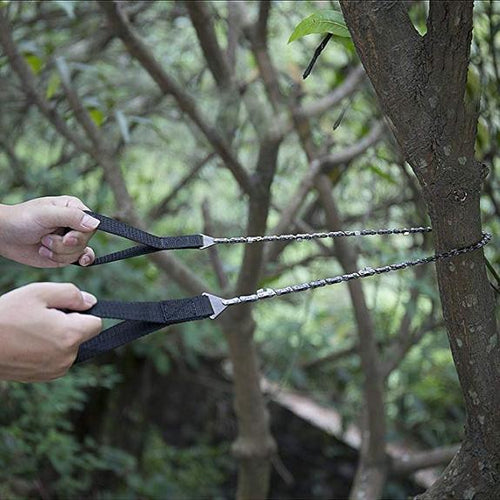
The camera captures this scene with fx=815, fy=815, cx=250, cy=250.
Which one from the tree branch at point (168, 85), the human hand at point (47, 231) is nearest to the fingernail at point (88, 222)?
the human hand at point (47, 231)

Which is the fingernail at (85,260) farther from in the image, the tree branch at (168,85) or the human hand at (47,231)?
the tree branch at (168,85)

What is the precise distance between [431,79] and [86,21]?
159 centimetres

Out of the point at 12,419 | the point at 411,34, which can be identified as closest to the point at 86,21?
the point at 12,419

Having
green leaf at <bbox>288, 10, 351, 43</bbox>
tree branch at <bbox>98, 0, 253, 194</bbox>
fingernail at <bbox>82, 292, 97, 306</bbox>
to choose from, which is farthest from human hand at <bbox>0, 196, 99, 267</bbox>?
tree branch at <bbox>98, 0, 253, 194</bbox>

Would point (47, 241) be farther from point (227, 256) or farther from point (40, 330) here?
point (227, 256)

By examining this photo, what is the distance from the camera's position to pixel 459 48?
0.67 metres

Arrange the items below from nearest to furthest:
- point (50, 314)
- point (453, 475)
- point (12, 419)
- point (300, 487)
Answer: point (50, 314) < point (453, 475) < point (12, 419) < point (300, 487)

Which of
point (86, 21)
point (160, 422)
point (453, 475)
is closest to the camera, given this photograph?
point (453, 475)

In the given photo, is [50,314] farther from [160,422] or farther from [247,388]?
[160,422]

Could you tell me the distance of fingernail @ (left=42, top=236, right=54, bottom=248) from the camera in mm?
835

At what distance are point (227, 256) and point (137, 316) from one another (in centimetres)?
195

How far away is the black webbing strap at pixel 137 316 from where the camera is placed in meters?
0.71

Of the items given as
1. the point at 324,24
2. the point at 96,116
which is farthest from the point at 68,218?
the point at 96,116

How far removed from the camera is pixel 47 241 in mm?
837
